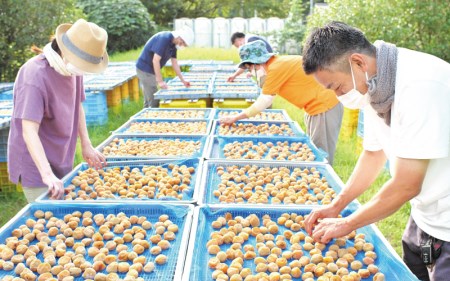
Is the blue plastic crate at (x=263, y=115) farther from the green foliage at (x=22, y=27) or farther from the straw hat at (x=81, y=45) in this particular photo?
the green foliage at (x=22, y=27)

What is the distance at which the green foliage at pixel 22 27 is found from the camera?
898 centimetres

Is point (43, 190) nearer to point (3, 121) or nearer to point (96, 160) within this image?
point (96, 160)

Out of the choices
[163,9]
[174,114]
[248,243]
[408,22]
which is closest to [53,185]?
[248,243]

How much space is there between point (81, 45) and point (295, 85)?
7.30 ft

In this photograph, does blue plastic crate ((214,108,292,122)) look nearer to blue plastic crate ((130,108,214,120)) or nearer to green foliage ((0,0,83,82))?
blue plastic crate ((130,108,214,120))

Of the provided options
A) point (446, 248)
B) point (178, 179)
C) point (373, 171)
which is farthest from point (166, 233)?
point (446, 248)

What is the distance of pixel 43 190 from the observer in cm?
278

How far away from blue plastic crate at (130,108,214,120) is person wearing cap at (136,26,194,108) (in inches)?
62.3

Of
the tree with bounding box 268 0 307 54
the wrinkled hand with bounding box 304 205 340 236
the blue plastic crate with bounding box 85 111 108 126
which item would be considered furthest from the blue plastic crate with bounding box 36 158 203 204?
the tree with bounding box 268 0 307 54

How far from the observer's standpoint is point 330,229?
1.99m

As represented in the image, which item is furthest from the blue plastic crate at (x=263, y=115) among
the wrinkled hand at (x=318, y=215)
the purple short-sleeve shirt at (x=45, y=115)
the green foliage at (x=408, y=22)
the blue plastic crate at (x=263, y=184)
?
the green foliage at (x=408, y=22)

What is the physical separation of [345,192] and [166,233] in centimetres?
96

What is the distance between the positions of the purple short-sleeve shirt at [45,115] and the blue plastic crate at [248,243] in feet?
3.57

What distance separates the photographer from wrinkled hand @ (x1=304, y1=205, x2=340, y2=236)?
2.16 metres
